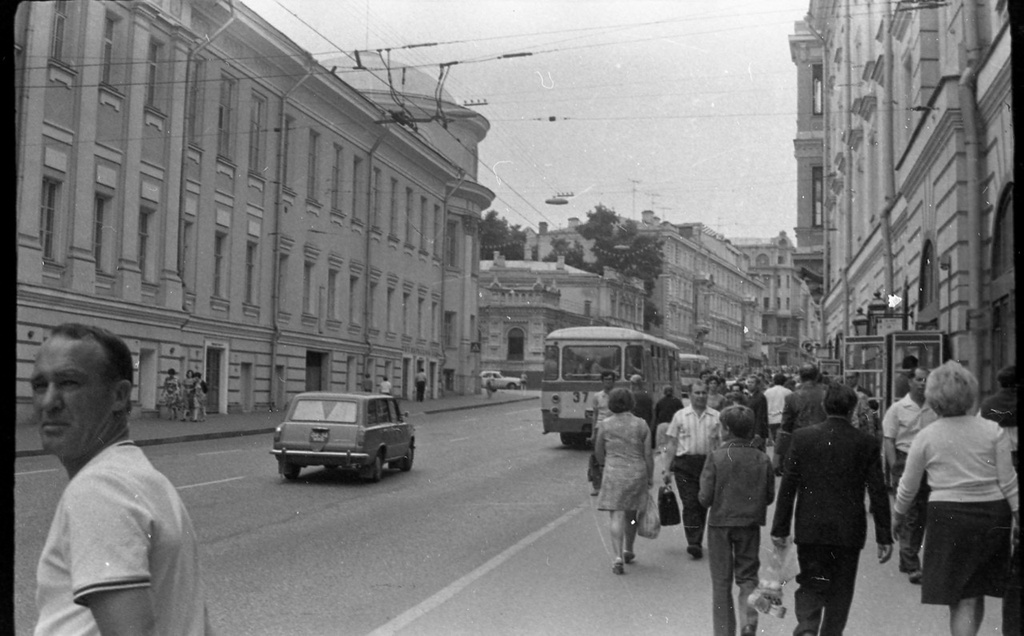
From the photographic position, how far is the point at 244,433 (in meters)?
27.1

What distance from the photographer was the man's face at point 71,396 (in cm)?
224

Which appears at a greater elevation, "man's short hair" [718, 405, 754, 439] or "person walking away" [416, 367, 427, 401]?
"man's short hair" [718, 405, 754, 439]

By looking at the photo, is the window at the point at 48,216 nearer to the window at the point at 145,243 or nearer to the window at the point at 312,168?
the window at the point at 145,243

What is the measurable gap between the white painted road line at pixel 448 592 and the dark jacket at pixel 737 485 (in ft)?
6.81

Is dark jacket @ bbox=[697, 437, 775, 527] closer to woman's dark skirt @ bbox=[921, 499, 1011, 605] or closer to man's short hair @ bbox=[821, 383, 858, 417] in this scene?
man's short hair @ bbox=[821, 383, 858, 417]

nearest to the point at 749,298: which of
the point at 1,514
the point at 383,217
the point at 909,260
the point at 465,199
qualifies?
the point at 465,199

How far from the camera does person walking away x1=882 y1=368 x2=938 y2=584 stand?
30.0ft

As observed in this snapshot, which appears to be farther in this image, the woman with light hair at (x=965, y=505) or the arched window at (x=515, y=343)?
the arched window at (x=515, y=343)

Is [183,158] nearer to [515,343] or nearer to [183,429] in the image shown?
[183,429]

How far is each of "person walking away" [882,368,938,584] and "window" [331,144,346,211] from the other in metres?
31.5

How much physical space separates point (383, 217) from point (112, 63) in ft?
60.0

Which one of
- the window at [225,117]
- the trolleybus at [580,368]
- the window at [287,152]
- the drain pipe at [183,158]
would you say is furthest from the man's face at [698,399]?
the window at [287,152]

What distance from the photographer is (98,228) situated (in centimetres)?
2700

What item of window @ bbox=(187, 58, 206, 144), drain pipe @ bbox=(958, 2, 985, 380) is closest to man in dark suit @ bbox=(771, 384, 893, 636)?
drain pipe @ bbox=(958, 2, 985, 380)
